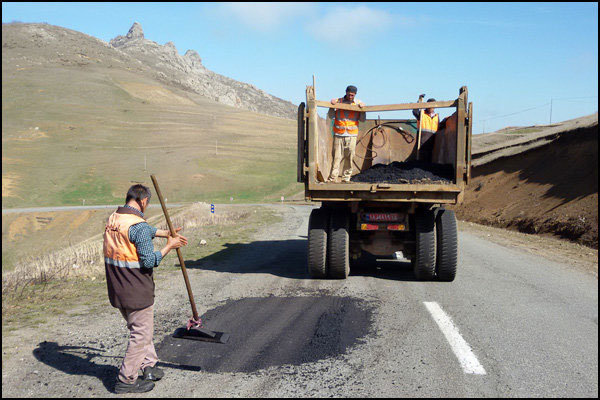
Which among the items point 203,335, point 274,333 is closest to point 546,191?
point 274,333

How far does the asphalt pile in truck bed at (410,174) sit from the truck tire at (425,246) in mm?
610

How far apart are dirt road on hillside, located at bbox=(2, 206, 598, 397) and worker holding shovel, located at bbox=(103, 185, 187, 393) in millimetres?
198

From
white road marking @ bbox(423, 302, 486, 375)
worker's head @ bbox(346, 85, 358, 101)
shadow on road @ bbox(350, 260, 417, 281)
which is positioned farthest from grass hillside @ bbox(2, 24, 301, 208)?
white road marking @ bbox(423, 302, 486, 375)

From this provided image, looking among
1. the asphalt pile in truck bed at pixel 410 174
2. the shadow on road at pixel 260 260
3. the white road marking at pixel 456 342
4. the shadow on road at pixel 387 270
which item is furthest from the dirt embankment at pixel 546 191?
the white road marking at pixel 456 342

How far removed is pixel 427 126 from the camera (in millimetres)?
10180

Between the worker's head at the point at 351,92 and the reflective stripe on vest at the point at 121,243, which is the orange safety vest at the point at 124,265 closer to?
the reflective stripe on vest at the point at 121,243

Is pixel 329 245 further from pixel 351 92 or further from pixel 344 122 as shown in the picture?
pixel 351 92

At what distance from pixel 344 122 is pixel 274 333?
4.91m

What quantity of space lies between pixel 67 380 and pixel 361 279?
17.5 ft

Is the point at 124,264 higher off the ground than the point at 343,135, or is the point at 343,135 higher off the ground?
→ the point at 343,135

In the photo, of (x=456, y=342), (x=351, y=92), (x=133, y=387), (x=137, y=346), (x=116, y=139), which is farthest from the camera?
(x=116, y=139)

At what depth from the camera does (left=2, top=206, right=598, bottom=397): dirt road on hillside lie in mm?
4016

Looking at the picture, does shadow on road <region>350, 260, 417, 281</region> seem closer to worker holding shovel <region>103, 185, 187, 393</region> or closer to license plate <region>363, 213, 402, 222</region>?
license plate <region>363, 213, 402, 222</region>

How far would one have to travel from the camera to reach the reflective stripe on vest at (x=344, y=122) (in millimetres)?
9133
